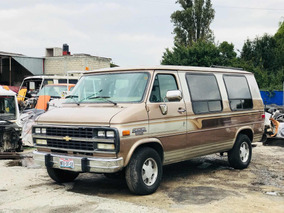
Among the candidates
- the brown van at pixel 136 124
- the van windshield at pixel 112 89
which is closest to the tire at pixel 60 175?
the brown van at pixel 136 124

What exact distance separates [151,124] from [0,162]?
489cm

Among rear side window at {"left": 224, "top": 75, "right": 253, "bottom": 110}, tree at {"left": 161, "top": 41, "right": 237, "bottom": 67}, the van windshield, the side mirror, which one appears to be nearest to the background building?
tree at {"left": 161, "top": 41, "right": 237, "bottom": 67}

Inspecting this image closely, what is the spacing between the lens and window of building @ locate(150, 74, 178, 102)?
695cm

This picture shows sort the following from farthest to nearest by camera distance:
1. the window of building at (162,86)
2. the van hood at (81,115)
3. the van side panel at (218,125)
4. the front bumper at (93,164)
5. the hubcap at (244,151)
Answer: the hubcap at (244,151)
the van side panel at (218,125)
the window of building at (162,86)
the van hood at (81,115)
the front bumper at (93,164)

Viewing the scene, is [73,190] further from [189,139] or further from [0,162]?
[0,162]

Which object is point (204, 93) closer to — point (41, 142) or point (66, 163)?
point (66, 163)

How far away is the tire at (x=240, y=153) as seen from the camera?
9.01m

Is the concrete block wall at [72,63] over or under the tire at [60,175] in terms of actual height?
over

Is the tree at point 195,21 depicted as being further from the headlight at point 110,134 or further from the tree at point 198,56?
the headlight at point 110,134

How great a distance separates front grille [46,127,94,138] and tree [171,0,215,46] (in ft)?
→ 144

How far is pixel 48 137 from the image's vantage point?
6.94m

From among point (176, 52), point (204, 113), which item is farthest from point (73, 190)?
point (176, 52)

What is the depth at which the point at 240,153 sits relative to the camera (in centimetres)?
916

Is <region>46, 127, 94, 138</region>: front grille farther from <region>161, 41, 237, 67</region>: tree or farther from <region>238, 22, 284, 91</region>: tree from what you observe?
<region>238, 22, 284, 91</region>: tree
